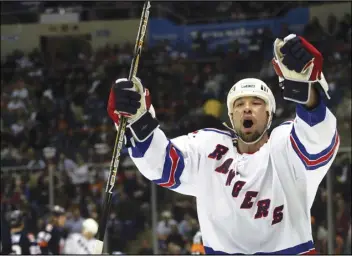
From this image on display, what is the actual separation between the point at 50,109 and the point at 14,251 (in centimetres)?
378

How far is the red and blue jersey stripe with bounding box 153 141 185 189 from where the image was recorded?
3.45 meters

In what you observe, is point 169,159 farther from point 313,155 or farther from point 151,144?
point 313,155

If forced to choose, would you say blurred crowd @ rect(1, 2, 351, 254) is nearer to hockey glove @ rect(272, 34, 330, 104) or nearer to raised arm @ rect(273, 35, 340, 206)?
raised arm @ rect(273, 35, 340, 206)

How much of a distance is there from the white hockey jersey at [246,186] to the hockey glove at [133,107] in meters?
0.06

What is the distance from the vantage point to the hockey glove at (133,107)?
3.15 metres

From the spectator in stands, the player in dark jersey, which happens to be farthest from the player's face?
the spectator in stands

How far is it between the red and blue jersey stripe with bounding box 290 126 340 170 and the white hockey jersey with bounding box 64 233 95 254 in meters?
4.75

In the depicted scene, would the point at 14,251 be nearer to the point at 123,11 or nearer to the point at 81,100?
the point at 81,100

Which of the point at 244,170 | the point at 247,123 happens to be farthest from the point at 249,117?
the point at 244,170

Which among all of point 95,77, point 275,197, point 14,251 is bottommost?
point 14,251

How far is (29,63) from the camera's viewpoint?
13430 millimetres

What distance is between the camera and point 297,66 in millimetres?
2873

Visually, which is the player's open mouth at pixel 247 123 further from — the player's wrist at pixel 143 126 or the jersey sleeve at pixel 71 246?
the jersey sleeve at pixel 71 246

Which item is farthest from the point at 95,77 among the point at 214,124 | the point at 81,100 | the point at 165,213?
the point at 165,213
